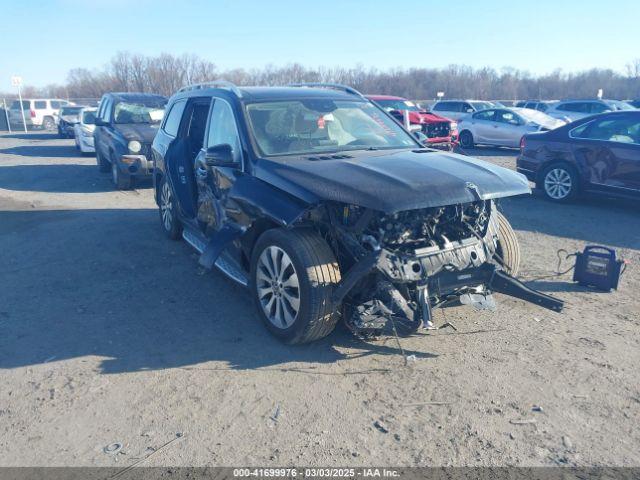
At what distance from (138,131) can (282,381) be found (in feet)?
28.8

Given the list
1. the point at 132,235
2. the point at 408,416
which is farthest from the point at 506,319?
the point at 132,235

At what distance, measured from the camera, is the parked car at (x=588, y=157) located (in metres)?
8.52

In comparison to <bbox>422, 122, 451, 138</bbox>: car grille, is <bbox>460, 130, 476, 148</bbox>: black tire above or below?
below

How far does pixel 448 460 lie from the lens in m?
2.92

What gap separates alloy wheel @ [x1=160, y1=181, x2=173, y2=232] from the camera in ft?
22.9

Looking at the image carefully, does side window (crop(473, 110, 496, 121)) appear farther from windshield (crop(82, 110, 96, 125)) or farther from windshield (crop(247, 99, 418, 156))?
windshield (crop(247, 99, 418, 156))

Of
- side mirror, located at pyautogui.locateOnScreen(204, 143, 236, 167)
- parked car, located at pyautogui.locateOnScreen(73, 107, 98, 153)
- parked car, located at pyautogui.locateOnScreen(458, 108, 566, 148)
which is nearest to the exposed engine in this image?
side mirror, located at pyautogui.locateOnScreen(204, 143, 236, 167)

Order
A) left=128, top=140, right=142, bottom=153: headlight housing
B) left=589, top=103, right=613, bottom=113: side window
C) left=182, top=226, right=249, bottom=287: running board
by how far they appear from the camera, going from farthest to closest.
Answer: left=589, top=103, right=613, bottom=113: side window → left=128, top=140, right=142, bottom=153: headlight housing → left=182, top=226, right=249, bottom=287: running board

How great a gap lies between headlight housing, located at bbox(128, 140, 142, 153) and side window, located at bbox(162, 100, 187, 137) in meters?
3.82

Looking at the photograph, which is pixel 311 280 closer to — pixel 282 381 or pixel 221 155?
pixel 282 381

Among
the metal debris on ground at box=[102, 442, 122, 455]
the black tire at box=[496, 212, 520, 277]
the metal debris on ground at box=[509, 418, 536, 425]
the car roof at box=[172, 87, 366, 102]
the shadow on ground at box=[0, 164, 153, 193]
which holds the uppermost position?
the car roof at box=[172, 87, 366, 102]

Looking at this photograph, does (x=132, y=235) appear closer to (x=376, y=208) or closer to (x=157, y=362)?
(x=157, y=362)

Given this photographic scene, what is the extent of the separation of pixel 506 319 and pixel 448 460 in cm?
207

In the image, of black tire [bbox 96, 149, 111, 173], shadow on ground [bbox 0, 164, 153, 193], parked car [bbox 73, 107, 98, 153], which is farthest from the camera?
parked car [bbox 73, 107, 98, 153]
